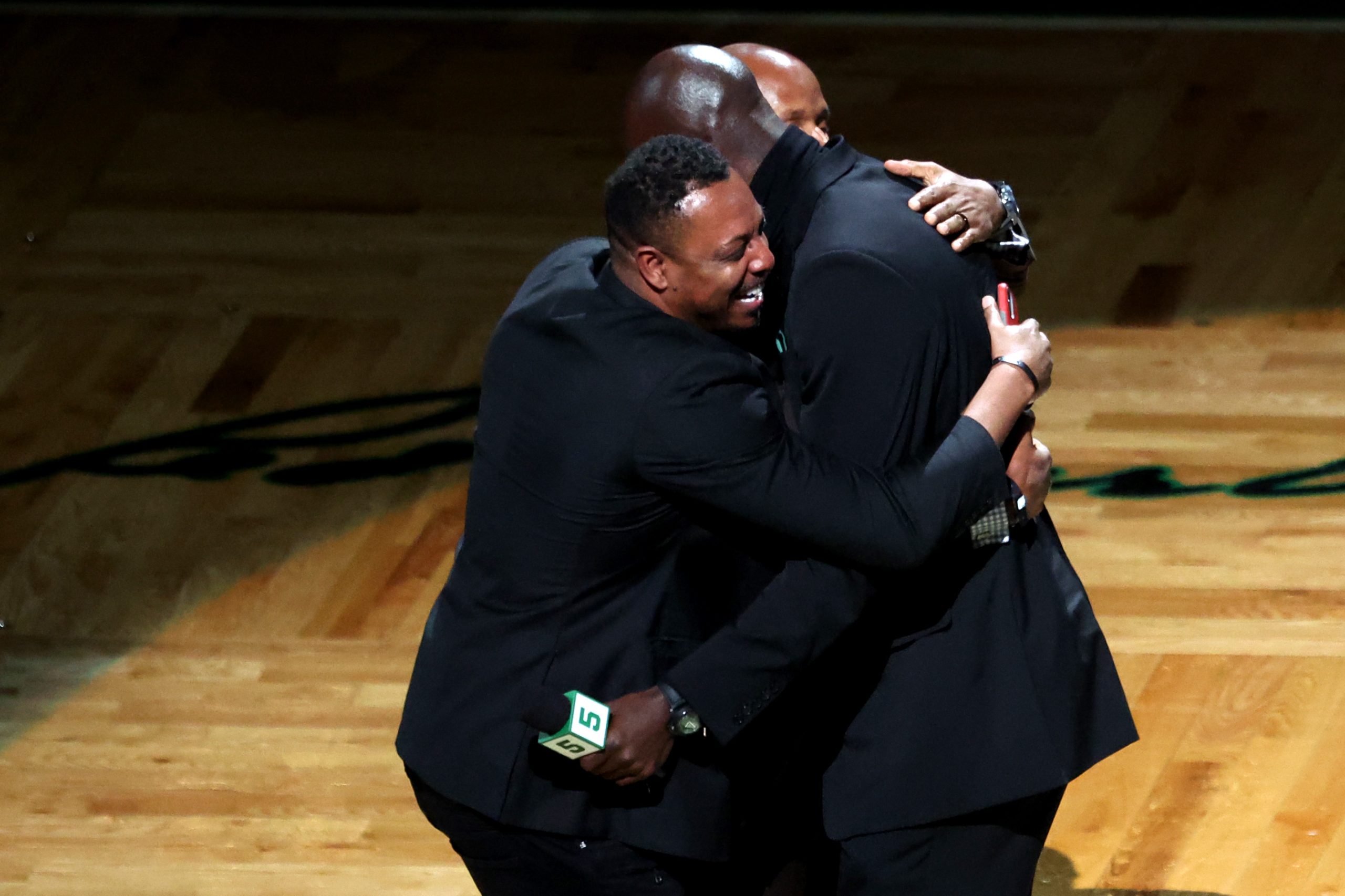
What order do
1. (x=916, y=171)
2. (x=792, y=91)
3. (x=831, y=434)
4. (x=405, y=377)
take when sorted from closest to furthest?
(x=831, y=434)
(x=916, y=171)
(x=792, y=91)
(x=405, y=377)

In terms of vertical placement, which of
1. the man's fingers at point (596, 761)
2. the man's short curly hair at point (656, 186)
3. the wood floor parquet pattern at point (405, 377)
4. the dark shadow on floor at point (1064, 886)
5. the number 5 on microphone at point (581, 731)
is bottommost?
the wood floor parquet pattern at point (405, 377)

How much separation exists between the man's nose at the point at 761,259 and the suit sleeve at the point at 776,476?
86mm

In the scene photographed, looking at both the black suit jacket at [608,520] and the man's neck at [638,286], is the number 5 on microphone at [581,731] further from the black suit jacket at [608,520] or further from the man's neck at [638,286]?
the man's neck at [638,286]

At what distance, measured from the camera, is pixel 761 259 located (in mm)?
1756

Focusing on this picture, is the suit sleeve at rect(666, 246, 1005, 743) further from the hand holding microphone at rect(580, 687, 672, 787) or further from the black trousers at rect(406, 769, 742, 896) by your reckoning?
the black trousers at rect(406, 769, 742, 896)

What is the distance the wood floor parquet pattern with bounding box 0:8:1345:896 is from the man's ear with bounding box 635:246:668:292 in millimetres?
1273

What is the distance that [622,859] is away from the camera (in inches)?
70.7

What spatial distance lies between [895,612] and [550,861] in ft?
1.36

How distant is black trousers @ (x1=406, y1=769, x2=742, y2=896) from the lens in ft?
5.89

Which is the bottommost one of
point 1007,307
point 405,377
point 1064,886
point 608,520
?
point 405,377

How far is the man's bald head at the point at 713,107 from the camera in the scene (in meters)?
2.00

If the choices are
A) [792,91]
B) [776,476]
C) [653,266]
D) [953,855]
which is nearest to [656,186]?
[653,266]

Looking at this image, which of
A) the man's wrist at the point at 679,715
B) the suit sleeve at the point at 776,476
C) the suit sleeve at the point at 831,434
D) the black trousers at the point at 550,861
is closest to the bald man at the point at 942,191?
the suit sleeve at the point at 831,434

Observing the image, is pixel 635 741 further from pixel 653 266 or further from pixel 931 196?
pixel 931 196
